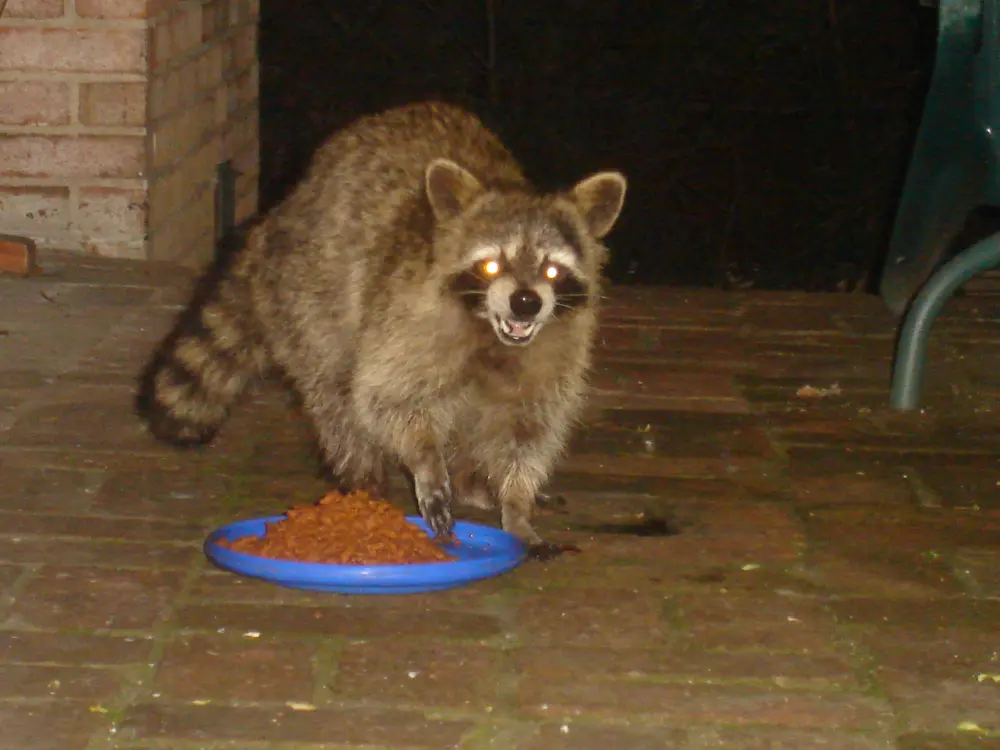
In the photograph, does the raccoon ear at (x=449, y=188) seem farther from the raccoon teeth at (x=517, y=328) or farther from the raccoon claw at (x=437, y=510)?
the raccoon claw at (x=437, y=510)

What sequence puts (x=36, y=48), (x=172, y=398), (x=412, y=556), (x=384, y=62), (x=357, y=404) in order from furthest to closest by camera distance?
(x=384, y=62) < (x=36, y=48) < (x=172, y=398) < (x=357, y=404) < (x=412, y=556)

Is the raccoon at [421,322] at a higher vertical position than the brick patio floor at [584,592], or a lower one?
higher

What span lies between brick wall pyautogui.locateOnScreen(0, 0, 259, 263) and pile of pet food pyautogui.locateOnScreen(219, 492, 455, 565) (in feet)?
8.74

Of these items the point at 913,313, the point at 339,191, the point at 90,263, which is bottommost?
the point at 90,263

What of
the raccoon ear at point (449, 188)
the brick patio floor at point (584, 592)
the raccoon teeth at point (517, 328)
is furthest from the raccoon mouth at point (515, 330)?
the brick patio floor at point (584, 592)

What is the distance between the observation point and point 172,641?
2895 mm

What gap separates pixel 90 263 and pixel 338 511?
271 centimetres

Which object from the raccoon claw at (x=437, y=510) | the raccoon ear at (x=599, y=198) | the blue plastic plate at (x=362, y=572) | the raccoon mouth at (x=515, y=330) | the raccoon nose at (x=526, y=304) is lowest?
the raccoon claw at (x=437, y=510)

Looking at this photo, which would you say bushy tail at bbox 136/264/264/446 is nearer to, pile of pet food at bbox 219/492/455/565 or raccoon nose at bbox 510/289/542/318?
pile of pet food at bbox 219/492/455/565

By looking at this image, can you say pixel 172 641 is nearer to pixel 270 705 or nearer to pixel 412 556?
pixel 270 705

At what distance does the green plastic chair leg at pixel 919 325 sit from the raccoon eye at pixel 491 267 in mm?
1604

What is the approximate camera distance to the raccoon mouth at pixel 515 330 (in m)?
3.54

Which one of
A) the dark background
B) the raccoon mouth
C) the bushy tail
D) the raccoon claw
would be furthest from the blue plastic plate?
the dark background

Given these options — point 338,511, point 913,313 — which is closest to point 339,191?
point 338,511
